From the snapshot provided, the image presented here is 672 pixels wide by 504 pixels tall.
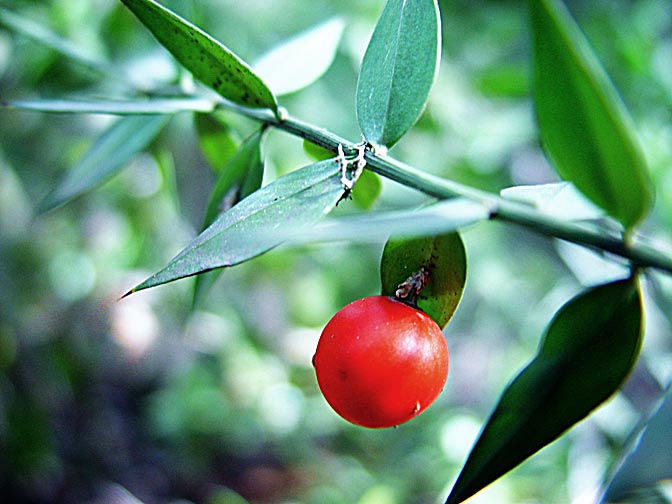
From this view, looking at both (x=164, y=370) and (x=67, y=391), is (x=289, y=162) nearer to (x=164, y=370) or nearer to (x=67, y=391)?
(x=67, y=391)

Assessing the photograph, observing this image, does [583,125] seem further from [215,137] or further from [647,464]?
[215,137]

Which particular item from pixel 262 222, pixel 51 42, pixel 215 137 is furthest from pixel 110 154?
pixel 262 222

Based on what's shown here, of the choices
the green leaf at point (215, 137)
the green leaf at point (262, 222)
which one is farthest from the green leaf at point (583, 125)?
the green leaf at point (215, 137)

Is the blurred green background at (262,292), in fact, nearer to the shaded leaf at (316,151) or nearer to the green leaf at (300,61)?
the green leaf at (300,61)

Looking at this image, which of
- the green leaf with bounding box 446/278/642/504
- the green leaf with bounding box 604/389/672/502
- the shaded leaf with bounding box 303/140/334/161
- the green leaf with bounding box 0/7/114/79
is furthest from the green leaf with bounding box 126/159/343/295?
the green leaf with bounding box 0/7/114/79

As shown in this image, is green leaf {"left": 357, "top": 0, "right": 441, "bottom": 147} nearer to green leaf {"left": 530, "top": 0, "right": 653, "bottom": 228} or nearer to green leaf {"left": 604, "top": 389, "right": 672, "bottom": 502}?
green leaf {"left": 530, "top": 0, "right": 653, "bottom": 228}

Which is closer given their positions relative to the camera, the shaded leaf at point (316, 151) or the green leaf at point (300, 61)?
the shaded leaf at point (316, 151)
